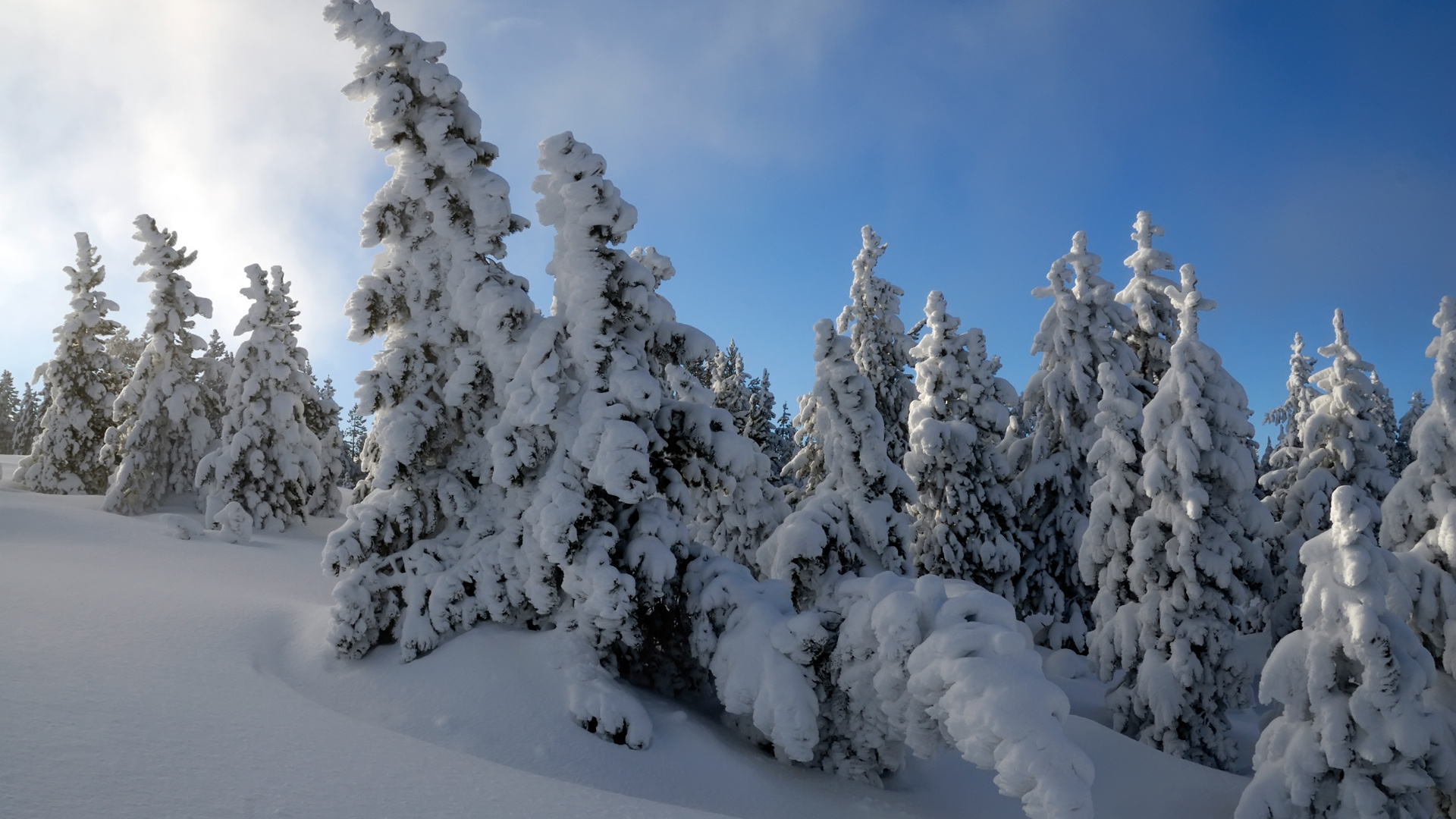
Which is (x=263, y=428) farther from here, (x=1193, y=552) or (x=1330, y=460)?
(x=1330, y=460)

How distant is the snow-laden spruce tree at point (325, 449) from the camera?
91.4 feet

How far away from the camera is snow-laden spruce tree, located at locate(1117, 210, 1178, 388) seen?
65.1 feet

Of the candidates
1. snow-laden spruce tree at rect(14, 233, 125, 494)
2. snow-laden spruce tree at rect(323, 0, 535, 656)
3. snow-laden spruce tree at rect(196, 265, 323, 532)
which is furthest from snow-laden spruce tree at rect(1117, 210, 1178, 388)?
snow-laden spruce tree at rect(14, 233, 125, 494)

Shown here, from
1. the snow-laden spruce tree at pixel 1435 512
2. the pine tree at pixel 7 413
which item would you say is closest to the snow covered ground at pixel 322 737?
the snow-laden spruce tree at pixel 1435 512

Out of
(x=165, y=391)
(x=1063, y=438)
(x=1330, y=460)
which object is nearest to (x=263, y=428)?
(x=165, y=391)

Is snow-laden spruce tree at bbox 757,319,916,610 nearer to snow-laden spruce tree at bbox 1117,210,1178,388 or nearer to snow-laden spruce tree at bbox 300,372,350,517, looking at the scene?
snow-laden spruce tree at bbox 1117,210,1178,388

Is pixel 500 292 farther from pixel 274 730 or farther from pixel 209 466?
pixel 209 466

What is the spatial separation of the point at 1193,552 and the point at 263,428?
87.4ft

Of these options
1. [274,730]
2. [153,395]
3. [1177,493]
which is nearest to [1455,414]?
[1177,493]

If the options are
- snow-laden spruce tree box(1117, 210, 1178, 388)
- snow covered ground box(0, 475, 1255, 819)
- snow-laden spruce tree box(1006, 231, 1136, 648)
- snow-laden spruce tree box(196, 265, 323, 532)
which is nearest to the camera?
snow covered ground box(0, 475, 1255, 819)

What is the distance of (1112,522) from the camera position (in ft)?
54.3

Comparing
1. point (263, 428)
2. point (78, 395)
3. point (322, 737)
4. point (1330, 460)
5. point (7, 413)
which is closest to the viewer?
→ point (322, 737)

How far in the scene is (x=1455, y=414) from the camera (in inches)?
454

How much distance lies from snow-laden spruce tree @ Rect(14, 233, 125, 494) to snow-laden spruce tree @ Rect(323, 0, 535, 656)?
26316mm
